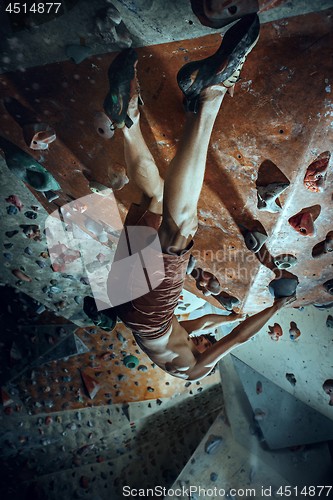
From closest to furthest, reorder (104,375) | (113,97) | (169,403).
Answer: (113,97), (104,375), (169,403)

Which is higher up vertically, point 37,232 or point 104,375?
point 37,232

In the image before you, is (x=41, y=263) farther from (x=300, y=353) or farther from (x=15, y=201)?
(x=300, y=353)

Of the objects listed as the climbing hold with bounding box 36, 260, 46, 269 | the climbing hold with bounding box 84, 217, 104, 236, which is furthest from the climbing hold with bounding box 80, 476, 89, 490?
the climbing hold with bounding box 84, 217, 104, 236

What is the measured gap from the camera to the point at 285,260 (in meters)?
1.67

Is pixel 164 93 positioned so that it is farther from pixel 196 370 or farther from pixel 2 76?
pixel 196 370

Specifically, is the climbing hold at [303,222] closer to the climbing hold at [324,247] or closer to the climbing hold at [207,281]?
the climbing hold at [324,247]

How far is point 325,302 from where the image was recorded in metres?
2.04

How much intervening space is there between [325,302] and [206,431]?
227 cm

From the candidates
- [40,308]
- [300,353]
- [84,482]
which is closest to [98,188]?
[40,308]

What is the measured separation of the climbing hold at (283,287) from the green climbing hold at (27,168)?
3.68ft

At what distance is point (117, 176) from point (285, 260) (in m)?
0.81

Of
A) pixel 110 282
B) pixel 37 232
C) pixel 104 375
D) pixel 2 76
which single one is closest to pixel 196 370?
pixel 110 282

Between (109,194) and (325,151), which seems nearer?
(325,151)

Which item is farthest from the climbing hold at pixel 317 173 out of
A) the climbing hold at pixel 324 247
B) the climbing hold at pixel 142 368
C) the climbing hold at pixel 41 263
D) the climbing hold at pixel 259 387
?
the climbing hold at pixel 142 368
